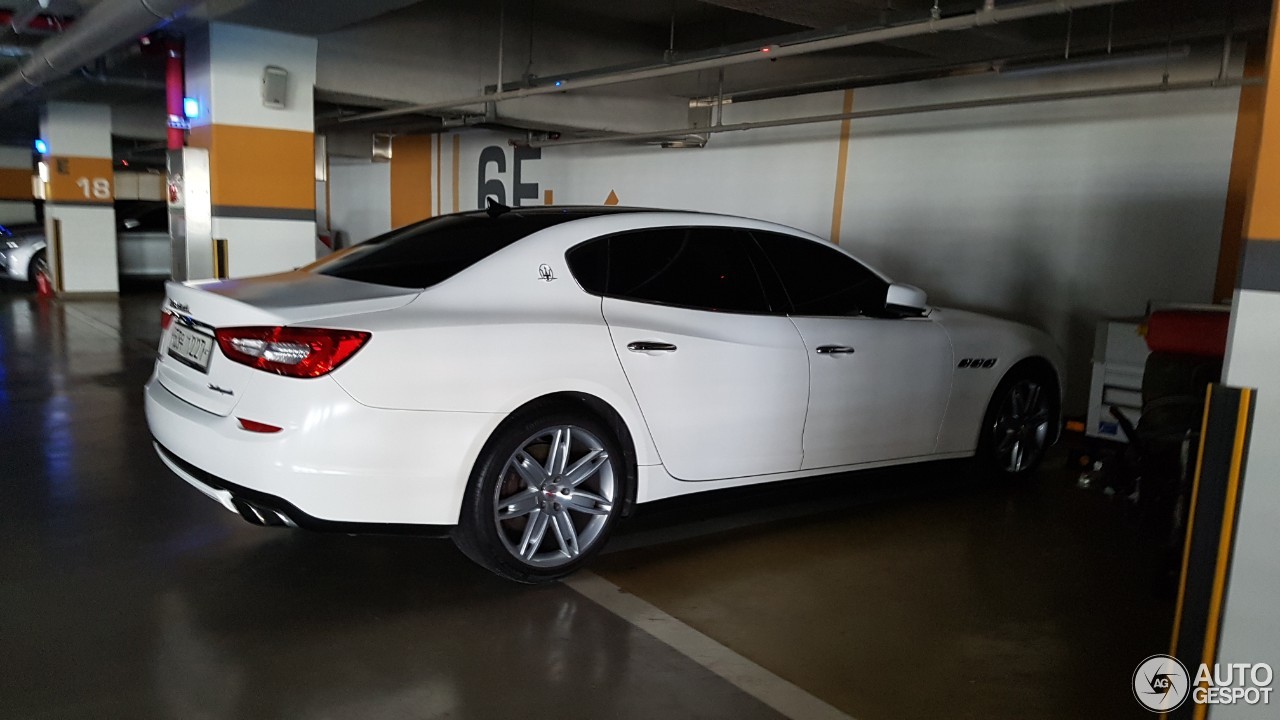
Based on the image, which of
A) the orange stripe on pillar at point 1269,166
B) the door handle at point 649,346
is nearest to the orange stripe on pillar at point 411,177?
the door handle at point 649,346

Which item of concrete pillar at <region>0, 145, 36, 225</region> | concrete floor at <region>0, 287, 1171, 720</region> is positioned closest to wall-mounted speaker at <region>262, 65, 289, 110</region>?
concrete floor at <region>0, 287, 1171, 720</region>

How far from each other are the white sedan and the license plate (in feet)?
0.04

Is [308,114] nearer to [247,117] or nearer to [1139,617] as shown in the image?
[247,117]

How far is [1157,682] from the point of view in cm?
284

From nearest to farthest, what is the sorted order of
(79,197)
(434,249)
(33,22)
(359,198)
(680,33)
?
(434,249) → (33,22) → (680,33) → (79,197) → (359,198)

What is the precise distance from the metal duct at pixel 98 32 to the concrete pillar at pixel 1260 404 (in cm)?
563

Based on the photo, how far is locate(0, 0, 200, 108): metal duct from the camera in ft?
18.8

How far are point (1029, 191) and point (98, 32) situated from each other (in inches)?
281

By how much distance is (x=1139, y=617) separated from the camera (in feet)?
11.3

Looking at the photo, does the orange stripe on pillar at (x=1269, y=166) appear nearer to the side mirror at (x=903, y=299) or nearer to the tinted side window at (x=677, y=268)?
the tinted side window at (x=677, y=268)

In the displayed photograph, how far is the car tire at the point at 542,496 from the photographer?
125 inches

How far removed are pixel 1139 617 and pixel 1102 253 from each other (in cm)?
429

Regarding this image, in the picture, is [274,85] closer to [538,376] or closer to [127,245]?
[538,376]

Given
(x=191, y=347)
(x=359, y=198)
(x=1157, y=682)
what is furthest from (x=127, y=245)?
(x=1157, y=682)
